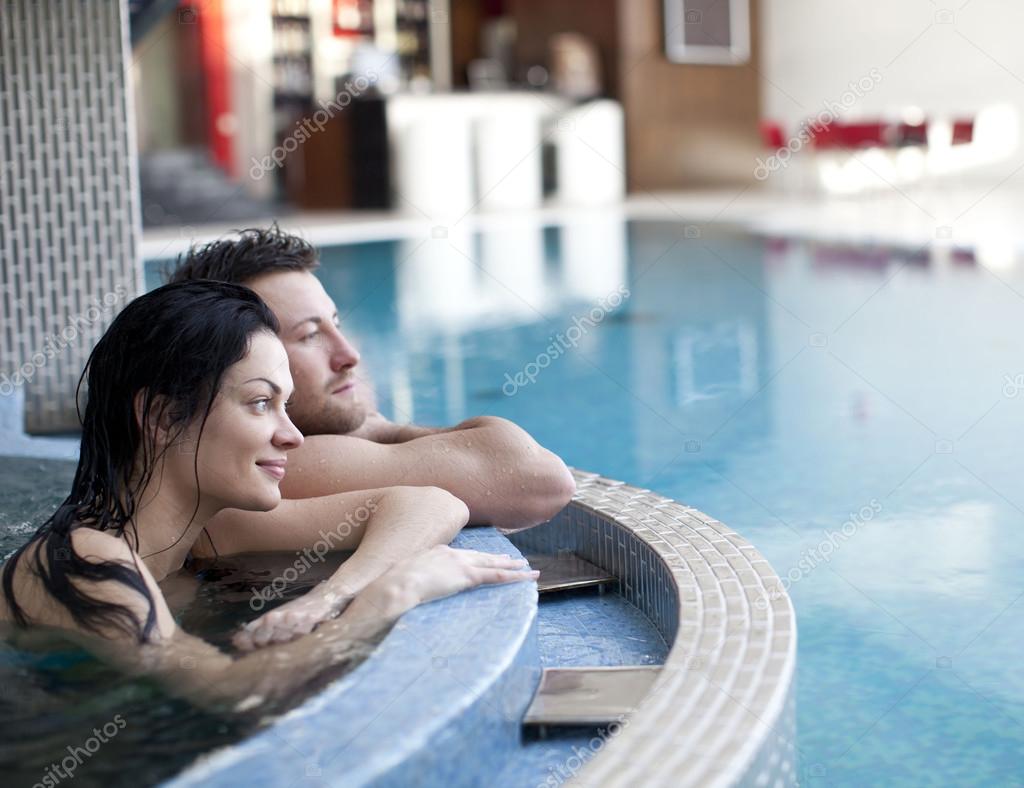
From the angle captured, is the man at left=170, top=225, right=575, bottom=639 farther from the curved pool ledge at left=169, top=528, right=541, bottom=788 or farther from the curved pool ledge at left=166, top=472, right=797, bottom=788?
the curved pool ledge at left=169, top=528, right=541, bottom=788

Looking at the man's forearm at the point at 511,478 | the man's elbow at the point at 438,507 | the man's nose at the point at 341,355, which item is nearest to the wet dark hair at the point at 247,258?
the man's nose at the point at 341,355

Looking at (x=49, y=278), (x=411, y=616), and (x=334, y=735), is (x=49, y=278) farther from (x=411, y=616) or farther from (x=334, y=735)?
(x=334, y=735)

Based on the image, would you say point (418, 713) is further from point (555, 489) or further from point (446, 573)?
point (555, 489)

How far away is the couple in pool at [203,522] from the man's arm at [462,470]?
4.7 inches

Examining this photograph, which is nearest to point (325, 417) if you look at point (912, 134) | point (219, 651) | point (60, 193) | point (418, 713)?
point (219, 651)

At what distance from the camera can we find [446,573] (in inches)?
71.7

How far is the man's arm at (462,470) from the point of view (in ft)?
7.54

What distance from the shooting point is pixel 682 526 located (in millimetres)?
2311

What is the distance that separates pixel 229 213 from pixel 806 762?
40.5 feet

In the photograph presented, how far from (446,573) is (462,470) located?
0.49 m

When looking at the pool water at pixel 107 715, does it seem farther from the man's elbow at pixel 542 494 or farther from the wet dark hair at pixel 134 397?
the man's elbow at pixel 542 494

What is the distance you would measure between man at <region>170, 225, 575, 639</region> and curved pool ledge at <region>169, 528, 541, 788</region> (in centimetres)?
45

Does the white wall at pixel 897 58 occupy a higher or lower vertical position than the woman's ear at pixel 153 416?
higher

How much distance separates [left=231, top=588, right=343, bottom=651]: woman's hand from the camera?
5.66ft
